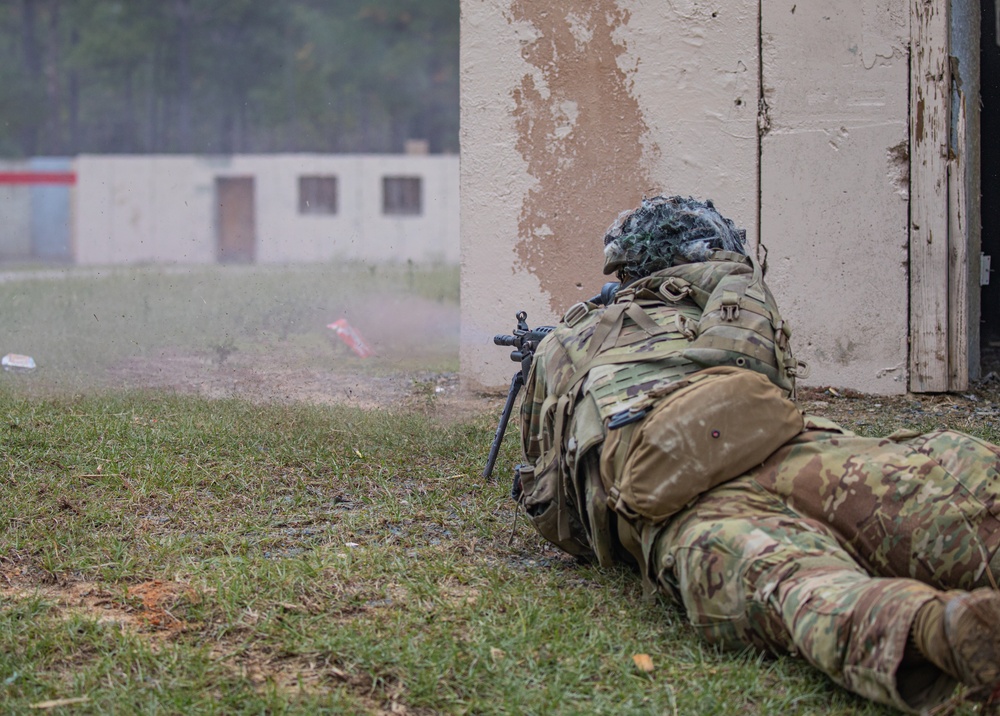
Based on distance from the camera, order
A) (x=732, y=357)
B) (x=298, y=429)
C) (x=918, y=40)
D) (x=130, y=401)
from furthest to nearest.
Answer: (x=918, y=40), (x=130, y=401), (x=298, y=429), (x=732, y=357)

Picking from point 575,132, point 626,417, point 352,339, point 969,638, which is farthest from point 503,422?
→ point 352,339

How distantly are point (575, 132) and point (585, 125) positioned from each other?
0.07m

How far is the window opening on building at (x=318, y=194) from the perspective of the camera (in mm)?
28594

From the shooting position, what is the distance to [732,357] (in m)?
2.95

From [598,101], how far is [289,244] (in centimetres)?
2347

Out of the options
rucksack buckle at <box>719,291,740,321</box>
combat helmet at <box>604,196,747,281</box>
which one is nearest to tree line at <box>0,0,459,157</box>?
combat helmet at <box>604,196,747,281</box>

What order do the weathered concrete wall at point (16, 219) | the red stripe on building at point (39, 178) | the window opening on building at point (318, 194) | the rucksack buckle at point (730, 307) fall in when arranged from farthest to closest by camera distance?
1. the weathered concrete wall at point (16, 219)
2. the red stripe on building at point (39, 178)
3. the window opening on building at point (318, 194)
4. the rucksack buckle at point (730, 307)

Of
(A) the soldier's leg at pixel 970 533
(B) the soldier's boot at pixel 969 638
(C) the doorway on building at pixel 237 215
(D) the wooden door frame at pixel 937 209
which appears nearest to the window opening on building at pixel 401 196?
(C) the doorway on building at pixel 237 215

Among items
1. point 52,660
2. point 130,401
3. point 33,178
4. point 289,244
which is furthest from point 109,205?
point 52,660

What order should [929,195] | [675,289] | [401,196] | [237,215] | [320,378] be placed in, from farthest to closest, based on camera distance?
[237,215] → [401,196] → [320,378] → [929,195] → [675,289]

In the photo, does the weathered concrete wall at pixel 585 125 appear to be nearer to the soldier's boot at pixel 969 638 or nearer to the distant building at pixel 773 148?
the distant building at pixel 773 148

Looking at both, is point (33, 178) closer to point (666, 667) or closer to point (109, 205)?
point (109, 205)

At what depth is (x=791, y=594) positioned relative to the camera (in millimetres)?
2295

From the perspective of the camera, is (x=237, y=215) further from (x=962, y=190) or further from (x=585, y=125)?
(x=962, y=190)
